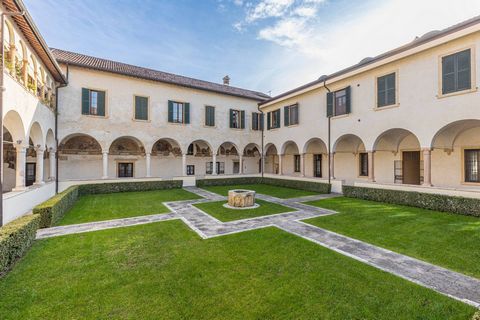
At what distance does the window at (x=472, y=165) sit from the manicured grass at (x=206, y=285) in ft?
38.4

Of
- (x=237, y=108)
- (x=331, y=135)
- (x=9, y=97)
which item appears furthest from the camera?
(x=237, y=108)

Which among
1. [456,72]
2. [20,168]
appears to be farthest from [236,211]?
[456,72]

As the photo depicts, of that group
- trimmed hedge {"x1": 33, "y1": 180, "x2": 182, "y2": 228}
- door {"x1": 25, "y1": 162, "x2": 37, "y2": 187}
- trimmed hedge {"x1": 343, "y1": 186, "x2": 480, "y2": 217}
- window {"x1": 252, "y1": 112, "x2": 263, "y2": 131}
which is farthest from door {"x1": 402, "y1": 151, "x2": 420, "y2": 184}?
door {"x1": 25, "y1": 162, "x2": 37, "y2": 187}

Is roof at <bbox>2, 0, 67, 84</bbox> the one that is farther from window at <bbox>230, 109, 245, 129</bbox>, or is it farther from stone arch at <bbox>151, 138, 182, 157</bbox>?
window at <bbox>230, 109, 245, 129</bbox>

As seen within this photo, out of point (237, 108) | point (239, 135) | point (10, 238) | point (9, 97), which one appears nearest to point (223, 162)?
point (239, 135)

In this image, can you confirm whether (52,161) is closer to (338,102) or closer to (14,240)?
(14,240)

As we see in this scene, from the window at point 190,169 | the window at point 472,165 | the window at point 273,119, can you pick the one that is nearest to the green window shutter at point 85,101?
the window at point 190,169

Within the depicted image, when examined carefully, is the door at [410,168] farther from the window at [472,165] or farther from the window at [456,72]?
the window at [456,72]

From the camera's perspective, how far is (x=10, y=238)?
4852mm

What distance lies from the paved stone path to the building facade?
4037mm

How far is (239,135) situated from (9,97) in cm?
1728

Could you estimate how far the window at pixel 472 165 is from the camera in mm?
11672

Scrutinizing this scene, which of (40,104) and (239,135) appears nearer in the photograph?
(40,104)

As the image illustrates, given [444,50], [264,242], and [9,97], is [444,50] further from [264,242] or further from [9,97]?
[9,97]
